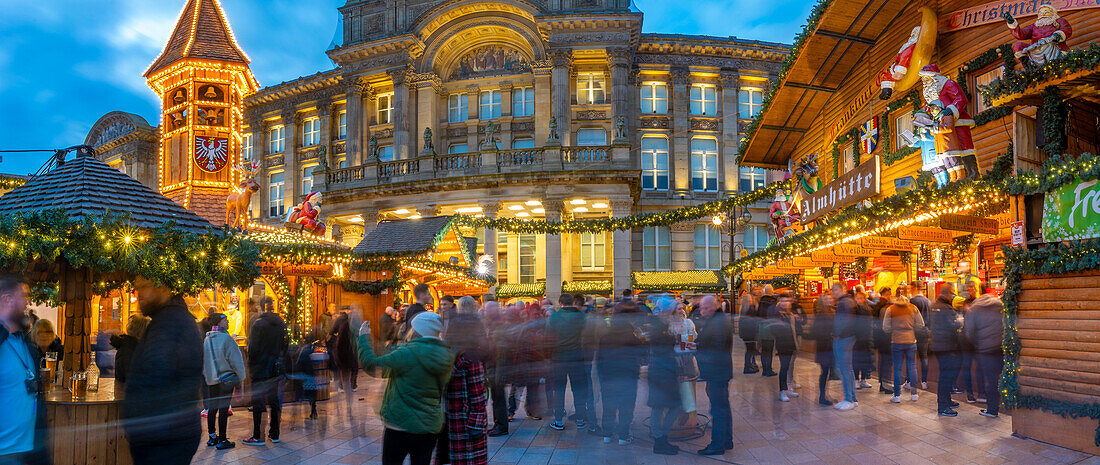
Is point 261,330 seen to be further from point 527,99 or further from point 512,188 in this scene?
point 527,99

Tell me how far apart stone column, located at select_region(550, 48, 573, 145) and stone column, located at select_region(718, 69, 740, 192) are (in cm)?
875

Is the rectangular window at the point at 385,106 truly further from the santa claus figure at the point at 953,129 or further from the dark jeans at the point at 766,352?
the santa claus figure at the point at 953,129

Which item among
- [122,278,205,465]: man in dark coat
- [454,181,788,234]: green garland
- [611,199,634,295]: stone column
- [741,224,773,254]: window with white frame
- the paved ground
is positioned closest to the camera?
[122,278,205,465]: man in dark coat

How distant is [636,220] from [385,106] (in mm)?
23608

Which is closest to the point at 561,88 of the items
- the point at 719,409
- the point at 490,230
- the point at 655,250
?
the point at 490,230

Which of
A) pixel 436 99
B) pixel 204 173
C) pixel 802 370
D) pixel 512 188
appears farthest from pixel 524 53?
pixel 802 370

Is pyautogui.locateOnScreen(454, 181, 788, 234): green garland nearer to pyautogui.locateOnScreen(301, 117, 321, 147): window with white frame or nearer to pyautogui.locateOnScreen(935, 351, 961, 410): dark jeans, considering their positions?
pyautogui.locateOnScreen(935, 351, 961, 410): dark jeans

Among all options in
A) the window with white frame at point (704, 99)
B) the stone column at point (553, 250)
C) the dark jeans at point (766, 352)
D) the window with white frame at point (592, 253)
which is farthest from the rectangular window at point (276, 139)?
the dark jeans at point (766, 352)

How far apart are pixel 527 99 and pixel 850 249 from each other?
80.0ft

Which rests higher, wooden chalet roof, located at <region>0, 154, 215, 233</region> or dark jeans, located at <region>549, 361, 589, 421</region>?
wooden chalet roof, located at <region>0, 154, 215, 233</region>

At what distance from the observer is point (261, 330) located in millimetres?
8391

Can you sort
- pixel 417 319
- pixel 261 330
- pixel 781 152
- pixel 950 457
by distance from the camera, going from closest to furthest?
pixel 417 319 < pixel 950 457 < pixel 261 330 < pixel 781 152

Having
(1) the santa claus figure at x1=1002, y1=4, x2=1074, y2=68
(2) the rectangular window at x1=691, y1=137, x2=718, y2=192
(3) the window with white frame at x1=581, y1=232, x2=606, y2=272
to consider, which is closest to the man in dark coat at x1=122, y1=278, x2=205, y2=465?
(1) the santa claus figure at x1=1002, y1=4, x2=1074, y2=68

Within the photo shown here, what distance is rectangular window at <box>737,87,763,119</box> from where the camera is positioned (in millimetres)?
37656
